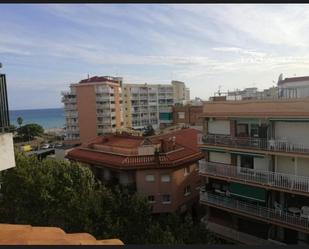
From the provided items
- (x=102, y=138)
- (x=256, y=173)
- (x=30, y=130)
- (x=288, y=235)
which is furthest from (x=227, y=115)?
(x=30, y=130)

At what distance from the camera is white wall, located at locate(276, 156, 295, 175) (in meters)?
12.4

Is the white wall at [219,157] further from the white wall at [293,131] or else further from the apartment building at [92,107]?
the apartment building at [92,107]

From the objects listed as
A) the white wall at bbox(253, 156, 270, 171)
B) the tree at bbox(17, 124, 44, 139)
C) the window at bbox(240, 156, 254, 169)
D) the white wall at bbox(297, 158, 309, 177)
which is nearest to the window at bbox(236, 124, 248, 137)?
the window at bbox(240, 156, 254, 169)

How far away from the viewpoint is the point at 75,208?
10.6 metres

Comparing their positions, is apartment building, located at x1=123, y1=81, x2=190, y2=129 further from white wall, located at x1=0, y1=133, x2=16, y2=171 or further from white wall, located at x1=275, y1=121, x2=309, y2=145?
white wall, located at x1=0, y1=133, x2=16, y2=171

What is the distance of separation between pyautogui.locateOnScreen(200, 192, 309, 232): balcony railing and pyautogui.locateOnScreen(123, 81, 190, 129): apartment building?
127 ft

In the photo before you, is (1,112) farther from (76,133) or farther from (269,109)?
(76,133)

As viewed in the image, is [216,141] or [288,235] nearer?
[288,235]

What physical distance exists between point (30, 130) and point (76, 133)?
1042 centimetres

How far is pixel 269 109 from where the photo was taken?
1274 centimetres

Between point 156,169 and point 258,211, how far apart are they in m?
5.44

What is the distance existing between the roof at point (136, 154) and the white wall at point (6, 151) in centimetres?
1358

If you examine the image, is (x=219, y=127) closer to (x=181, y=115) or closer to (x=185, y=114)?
(x=185, y=114)

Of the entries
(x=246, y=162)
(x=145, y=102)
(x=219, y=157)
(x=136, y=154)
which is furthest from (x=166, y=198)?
(x=145, y=102)
